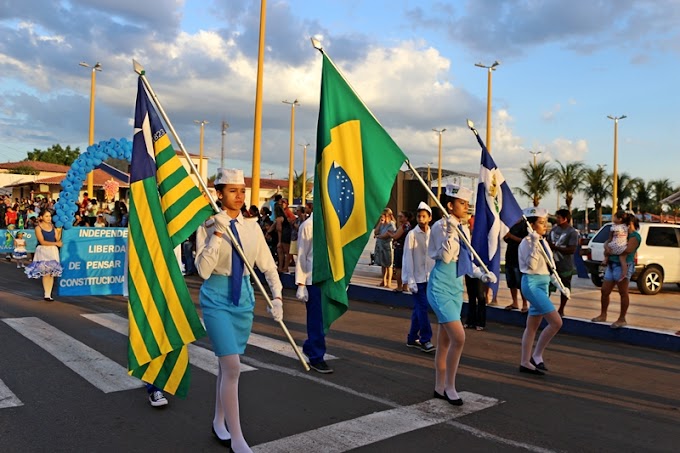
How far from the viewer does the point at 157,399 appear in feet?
18.0

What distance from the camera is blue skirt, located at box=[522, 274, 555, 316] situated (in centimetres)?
697

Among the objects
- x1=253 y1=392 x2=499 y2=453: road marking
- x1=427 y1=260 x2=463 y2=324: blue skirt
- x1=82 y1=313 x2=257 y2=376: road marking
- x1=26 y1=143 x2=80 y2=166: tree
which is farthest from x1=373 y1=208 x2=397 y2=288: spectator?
x1=26 y1=143 x2=80 y2=166: tree

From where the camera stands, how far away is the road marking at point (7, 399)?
17.9ft

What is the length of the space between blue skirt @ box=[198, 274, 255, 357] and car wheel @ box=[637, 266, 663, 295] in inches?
505

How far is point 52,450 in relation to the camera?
175 inches

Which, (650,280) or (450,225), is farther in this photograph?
(650,280)

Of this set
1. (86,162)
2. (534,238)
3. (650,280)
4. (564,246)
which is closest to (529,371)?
(534,238)

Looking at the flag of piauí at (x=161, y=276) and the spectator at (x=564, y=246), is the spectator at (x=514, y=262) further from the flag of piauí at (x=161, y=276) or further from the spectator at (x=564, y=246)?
Answer: the flag of piauí at (x=161, y=276)

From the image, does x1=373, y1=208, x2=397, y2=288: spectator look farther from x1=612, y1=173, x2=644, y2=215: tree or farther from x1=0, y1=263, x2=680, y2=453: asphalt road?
x1=612, y1=173, x2=644, y2=215: tree

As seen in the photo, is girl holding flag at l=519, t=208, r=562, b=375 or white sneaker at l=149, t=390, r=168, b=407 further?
girl holding flag at l=519, t=208, r=562, b=375

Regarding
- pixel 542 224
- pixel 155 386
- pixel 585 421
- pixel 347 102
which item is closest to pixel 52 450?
pixel 155 386

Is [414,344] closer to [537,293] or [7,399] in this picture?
[537,293]

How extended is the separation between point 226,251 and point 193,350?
12.3 feet

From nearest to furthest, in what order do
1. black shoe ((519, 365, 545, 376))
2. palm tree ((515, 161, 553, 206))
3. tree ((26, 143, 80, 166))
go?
black shoe ((519, 365, 545, 376)), palm tree ((515, 161, 553, 206)), tree ((26, 143, 80, 166))
